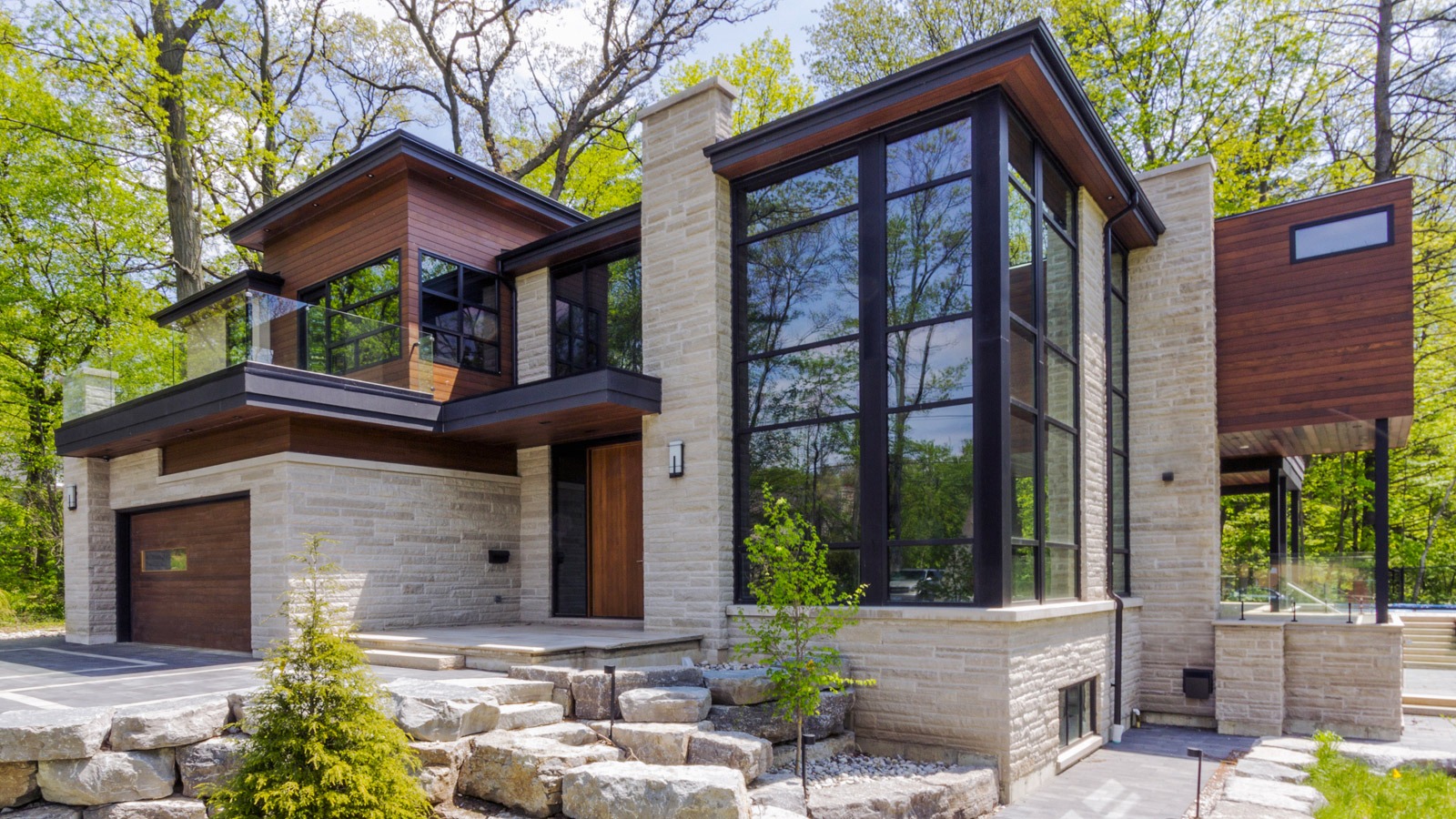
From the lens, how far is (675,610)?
28.3ft

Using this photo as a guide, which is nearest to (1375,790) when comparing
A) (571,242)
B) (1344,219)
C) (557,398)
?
(1344,219)

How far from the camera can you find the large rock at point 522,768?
538 centimetres

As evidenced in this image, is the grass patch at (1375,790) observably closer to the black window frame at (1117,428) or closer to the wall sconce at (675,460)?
the black window frame at (1117,428)

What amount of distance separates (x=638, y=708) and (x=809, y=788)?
4.26 ft

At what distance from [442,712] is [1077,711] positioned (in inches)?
236

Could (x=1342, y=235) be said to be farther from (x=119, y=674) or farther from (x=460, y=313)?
(x=119, y=674)

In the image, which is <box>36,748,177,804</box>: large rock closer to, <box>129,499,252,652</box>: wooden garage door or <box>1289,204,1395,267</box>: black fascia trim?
<box>129,499,252,652</box>: wooden garage door

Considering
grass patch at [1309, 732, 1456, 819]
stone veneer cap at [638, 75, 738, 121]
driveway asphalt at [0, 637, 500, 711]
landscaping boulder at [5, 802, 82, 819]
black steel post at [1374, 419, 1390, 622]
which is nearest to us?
landscaping boulder at [5, 802, 82, 819]

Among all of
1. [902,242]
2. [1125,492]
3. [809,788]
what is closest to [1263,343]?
[1125,492]

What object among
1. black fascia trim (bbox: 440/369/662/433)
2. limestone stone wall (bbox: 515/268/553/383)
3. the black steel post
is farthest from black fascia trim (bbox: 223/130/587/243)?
the black steel post

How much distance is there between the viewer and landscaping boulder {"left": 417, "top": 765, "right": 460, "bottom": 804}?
540 centimetres

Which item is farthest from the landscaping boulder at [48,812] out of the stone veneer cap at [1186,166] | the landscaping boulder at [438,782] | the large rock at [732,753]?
the stone veneer cap at [1186,166]

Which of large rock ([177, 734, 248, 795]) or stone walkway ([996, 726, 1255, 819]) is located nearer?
large rock ([177, 734, 248, 795])

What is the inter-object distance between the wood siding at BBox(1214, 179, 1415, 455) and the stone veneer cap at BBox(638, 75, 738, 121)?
20.4 feet
